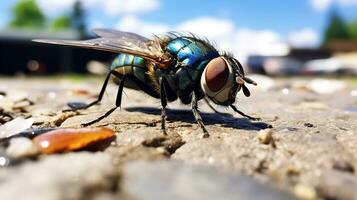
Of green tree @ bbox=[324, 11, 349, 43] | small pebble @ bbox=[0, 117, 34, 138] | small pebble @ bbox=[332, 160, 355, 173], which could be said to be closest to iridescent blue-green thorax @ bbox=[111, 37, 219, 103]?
small pebble @ bbox=[0, 117, 34, 138]

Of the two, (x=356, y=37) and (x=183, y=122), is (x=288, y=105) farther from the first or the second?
(x=356, y=37)

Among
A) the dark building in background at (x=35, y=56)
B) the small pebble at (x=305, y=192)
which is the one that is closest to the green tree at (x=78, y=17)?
the dark building in background at (x=35, y=56)

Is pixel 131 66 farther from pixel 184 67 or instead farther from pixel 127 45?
pixel 184 67

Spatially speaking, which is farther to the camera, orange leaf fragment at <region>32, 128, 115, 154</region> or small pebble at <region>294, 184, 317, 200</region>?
orange leaf fragment at <region>32, 128, 115, 154</region>

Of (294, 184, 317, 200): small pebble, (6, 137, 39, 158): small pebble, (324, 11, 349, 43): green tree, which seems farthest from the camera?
(324, 11, 349, 43): green tree

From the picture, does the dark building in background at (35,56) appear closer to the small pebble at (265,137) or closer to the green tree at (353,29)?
the small pebble at (265,137)

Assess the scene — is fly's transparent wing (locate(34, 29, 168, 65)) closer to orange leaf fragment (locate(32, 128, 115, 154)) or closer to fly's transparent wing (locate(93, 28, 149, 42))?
fly's transparent wing (locate(93, 28, 149, 42))

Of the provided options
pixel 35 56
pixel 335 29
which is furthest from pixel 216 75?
pixel 335 29
